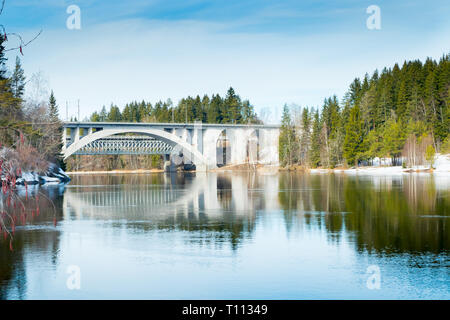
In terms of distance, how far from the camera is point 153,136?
343 ft

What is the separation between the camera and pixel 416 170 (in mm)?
76688

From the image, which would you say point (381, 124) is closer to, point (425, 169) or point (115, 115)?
point (425, 169)

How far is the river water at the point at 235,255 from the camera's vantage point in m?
12.2

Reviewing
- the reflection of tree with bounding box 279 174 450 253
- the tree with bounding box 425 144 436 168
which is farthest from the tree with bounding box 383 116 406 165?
the reflection of tree with bounding box 279 174 450 253

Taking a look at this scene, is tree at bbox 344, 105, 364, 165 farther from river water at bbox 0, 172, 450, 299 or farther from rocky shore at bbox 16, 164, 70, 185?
river water at bbox 0, 172, 450, 299

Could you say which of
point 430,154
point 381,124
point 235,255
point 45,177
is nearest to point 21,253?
point 235,255

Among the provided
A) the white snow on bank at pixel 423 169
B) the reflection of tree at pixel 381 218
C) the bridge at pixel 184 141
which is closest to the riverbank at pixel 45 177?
the bridge at pixel 184 141

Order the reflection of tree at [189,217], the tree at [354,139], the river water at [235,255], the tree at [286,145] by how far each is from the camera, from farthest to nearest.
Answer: the tree at [286,145], the tree at [354,139], the reflection of tree at [189,217], the river water at [235,255]

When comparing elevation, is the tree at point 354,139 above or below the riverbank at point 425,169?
above

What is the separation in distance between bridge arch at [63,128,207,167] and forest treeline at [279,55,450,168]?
1787 centimetres

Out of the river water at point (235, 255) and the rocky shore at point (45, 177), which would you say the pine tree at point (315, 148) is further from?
the river water at point (235, 255)

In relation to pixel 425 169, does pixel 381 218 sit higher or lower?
lower

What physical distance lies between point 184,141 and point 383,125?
38406 millimetres

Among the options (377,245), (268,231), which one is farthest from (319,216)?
(377,245)
